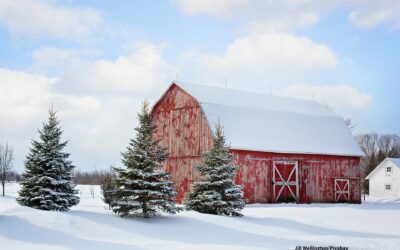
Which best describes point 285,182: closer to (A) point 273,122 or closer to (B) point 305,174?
(B) point 305,174

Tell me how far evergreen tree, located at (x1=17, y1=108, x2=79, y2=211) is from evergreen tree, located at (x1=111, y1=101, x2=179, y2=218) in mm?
2165

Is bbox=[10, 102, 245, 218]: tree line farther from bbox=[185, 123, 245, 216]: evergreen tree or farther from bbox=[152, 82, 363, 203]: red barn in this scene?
bbox=[152, 82, 363, 203]: red barn

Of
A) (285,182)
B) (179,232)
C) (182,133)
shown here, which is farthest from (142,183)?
(285,182)

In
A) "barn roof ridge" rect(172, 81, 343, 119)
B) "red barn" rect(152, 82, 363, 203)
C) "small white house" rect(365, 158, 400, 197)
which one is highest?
"barn roof ridge" rect(172, 81, 343, 119)

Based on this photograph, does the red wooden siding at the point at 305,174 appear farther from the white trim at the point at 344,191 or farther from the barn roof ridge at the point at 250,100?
the barn roof ridge at the point at 250,100

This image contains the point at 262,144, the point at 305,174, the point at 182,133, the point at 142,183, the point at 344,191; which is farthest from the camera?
the point at 344,191

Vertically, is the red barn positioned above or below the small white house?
above

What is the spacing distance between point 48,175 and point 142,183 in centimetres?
366

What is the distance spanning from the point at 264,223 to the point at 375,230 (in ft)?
13.4

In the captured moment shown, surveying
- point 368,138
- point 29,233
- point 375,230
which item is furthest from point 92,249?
point 368,138

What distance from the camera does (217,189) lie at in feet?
67.3

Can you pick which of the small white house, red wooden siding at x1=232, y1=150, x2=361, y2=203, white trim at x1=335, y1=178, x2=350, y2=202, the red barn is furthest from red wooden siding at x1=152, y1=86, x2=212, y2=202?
the small white house

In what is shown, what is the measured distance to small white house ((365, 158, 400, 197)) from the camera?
2403 inches

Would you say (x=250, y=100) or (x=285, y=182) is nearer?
(x=285, y=182)
